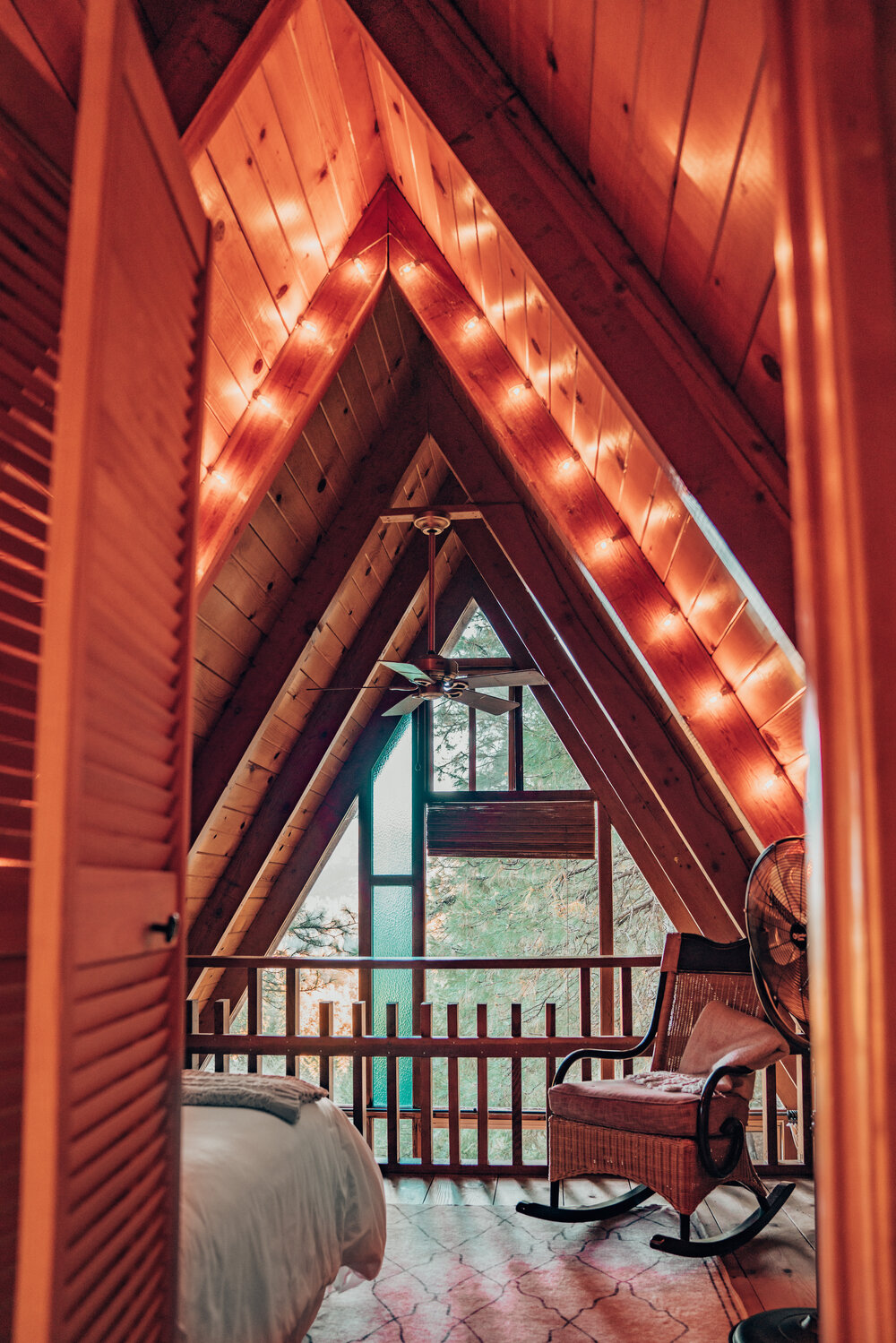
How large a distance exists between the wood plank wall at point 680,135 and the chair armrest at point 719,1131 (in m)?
2.00

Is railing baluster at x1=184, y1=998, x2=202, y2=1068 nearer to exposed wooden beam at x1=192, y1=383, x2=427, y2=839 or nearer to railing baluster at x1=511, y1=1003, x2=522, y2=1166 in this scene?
exposed wooden beam at x1=192, y1=383, x2=427, y2=839

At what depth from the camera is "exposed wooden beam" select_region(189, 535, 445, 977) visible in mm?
5438

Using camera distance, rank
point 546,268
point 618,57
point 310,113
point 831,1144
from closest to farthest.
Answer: point 831,1144 < point 618,57 < point 546,268 < point 310,113

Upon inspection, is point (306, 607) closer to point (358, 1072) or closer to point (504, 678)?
point (504, 678)

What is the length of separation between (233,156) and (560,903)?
5.39 m

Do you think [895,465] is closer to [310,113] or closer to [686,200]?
[686,200]

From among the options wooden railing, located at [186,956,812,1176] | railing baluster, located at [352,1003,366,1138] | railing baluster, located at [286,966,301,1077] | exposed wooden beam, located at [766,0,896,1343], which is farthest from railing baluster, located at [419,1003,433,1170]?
exposed wooden beam, located at [766,0,896,1343]

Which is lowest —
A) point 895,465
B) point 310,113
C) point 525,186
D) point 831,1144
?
point 831,1144

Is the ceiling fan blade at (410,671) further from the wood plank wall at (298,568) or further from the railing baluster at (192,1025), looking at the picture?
the railing baluster at (192,1025)

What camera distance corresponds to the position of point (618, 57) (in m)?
1.53

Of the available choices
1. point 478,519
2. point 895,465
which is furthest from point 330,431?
point 895,465

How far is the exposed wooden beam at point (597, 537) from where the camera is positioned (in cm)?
262

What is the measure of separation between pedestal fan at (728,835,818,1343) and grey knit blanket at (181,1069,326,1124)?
1142 mm

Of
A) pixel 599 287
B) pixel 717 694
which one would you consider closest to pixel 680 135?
pixel 599 287
